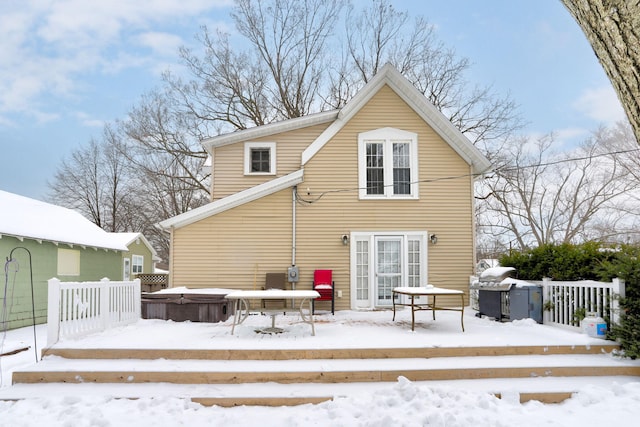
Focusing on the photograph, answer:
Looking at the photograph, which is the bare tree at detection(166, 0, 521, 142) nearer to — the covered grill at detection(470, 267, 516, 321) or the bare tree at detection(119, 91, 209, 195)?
the bare tree at detection(119, 91, 209, 195)

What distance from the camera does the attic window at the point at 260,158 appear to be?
10805 millimetres

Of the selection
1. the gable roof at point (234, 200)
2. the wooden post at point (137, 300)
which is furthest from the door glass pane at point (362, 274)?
the wooden post at point (137, 300)

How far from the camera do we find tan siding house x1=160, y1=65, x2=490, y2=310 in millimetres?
9836

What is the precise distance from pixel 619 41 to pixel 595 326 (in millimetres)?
6083

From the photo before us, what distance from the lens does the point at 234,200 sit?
9.73 meters

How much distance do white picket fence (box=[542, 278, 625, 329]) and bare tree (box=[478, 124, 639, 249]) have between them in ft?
42.5

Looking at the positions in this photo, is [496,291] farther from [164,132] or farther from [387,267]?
[164,132]

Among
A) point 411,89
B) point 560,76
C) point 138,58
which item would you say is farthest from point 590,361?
point 138,58

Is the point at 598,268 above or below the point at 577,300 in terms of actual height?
above

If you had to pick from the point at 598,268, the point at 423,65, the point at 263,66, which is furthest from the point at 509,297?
the point at 263,66

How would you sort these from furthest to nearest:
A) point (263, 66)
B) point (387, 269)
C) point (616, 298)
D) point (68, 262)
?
point (263, 66) < point (68, 262) < point (387, 269) < point (616, 298)

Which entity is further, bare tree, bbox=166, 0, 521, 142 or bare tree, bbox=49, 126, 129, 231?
bare tree, bbox=49, 126, 129, 231

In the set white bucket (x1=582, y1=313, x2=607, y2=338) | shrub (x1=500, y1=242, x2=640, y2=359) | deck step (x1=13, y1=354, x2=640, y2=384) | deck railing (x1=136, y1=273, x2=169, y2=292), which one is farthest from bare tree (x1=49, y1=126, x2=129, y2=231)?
white bucket (x1=582, y1=313, x2=607, y2=338)

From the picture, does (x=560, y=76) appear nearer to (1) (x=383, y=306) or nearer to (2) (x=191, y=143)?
(1) (x=383, y=306)
